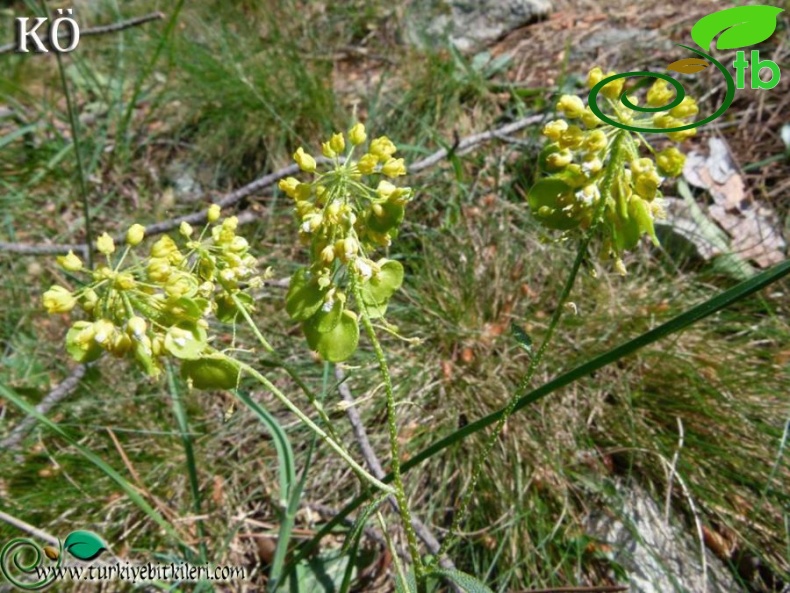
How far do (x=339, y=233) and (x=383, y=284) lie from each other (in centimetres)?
12

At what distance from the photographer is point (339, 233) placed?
92cm

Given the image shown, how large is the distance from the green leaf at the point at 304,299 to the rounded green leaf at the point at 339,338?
0.08 feet

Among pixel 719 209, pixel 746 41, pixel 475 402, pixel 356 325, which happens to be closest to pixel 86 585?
pixel 475 402

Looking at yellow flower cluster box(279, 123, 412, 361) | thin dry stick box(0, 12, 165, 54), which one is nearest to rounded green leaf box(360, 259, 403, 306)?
yellow flower cluster box(279, 123, 412, 361)

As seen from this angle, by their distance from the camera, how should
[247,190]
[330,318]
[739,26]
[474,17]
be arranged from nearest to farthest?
[330,318] → [247,190] → [739,26] → [474,17]

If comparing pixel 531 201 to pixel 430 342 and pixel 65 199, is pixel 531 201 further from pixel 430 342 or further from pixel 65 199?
pixel 65 199

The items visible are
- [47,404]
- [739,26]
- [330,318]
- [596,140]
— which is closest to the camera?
[596,140]

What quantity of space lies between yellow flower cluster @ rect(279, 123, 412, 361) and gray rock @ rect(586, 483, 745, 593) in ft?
3.24

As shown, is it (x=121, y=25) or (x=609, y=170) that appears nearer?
(x=609, y=170)

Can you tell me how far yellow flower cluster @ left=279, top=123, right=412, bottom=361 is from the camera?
90cm

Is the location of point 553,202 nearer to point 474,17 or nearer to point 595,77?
point 595,77

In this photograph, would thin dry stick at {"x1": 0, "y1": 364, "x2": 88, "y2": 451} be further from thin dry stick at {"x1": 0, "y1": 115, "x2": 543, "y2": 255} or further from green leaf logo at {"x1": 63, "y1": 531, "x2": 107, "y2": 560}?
thin dry stick at {"x1": 0, "y1": 115, "x2": 543, "y2": 255}
